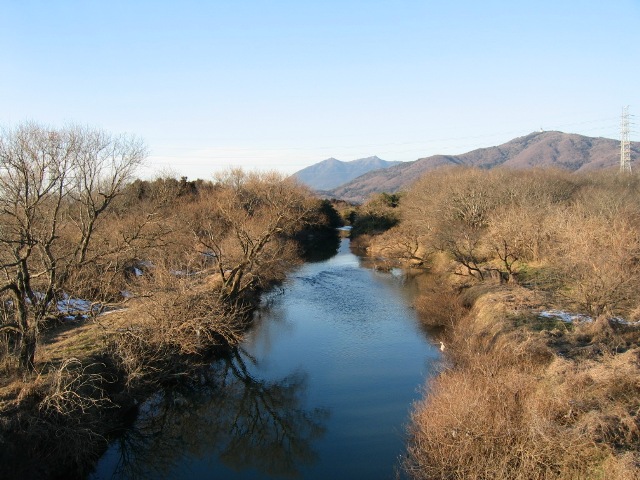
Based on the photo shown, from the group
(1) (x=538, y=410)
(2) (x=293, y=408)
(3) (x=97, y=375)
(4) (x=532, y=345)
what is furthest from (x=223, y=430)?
(4) (x=532, y=345)

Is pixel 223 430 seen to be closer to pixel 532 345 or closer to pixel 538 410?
pixel 538 410

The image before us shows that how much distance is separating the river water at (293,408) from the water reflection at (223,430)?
1.2 inches

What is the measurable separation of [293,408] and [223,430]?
245cm

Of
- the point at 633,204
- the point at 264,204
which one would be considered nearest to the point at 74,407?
the point at 264,204

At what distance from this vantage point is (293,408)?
1599 centimetres

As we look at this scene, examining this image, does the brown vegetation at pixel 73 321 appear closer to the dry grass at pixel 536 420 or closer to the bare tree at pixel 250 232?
the bare tree at pixel 250 232

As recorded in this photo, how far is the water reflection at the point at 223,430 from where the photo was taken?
42.0ft

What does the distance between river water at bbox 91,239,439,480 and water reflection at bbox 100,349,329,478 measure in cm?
3

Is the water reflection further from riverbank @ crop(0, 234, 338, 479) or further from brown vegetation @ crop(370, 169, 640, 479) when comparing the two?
brown vegetation @ crop(370, 169, 640, 479)

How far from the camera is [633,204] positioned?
27203mm

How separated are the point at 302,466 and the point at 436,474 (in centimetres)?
368

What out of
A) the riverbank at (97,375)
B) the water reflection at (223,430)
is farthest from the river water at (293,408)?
the riverbank at (97,375)

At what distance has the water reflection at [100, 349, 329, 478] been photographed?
1281 centimetres

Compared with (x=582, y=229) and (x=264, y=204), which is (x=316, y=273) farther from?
(x=582, y=229)
